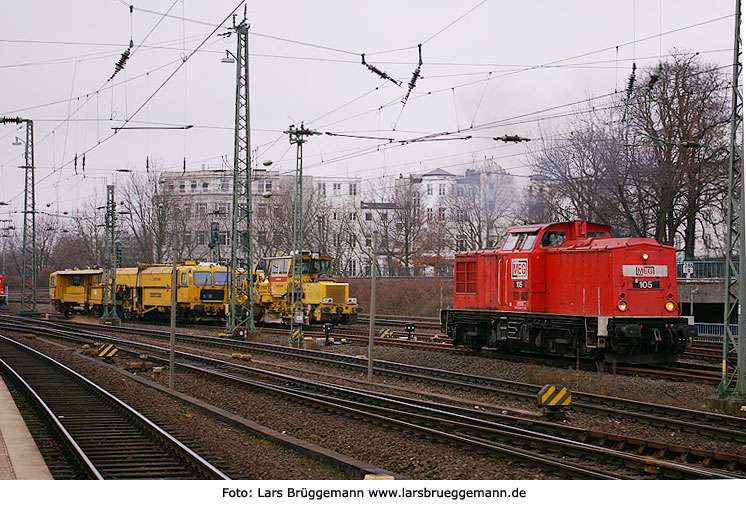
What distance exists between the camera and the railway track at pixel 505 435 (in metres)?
9.99

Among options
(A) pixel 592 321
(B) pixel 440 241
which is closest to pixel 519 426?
(A) pixel 592 321

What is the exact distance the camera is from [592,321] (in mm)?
20094

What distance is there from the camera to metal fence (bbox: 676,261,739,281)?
30.5 meters

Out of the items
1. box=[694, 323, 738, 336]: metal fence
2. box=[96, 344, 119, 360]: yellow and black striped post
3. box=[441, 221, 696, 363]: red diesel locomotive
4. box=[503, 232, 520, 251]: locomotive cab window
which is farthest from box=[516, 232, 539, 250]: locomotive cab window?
box=[96, 344, 119, 360]: yellow and black striped post

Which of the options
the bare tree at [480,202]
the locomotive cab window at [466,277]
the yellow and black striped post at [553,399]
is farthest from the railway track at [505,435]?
the bare tree at [480,202]

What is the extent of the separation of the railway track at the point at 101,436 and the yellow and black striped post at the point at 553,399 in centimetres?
613

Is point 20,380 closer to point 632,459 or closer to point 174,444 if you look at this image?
point 174,444

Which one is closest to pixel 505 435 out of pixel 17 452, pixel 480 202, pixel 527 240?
pixel 17 452

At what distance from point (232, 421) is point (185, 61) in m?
13.0

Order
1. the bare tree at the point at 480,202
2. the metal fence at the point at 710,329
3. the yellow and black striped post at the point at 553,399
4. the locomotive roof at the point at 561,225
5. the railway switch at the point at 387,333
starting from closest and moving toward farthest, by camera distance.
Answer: the yellow and black striped post at the point at 553,399
the locomotive roof at the point at 561,225
the metal fence at the point at 710,329
the railway switch at the point at 387,333
the bare tree at the point at 480,202

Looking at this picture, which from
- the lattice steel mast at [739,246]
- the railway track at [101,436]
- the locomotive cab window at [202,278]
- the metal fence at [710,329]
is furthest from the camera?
the locomotive cab window at [202,278]

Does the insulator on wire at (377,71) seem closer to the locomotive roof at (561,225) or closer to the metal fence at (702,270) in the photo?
the locomotive roof at (561,225)

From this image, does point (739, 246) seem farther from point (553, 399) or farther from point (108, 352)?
point (108, 352)

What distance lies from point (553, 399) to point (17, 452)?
28.3 ft
